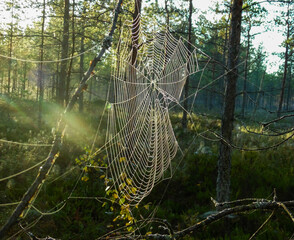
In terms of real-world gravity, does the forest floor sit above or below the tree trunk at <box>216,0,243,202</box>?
below

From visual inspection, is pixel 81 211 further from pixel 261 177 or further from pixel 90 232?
pixel 261 177

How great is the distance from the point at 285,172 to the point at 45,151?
22.9ft

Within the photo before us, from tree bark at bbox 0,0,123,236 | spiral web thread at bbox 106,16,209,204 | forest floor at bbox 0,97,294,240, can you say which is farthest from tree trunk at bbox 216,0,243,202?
tree bark at bbox 0,0,123,236

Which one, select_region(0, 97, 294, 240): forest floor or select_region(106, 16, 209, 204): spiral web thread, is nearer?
select_region(106, 16, 209, 204): spiral web thread

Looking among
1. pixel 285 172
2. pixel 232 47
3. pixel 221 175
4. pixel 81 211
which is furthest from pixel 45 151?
pixel 285 172

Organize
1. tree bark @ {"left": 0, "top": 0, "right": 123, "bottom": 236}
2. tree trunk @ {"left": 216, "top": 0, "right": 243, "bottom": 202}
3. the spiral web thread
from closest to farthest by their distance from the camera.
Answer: tree bark @ {"left": 0, "top": 0, "right": 123, "bottom": 236}
the spiral web thread
tree trunk @ {"left": 216, "top": 0, "right": 243, "bottom": 202}

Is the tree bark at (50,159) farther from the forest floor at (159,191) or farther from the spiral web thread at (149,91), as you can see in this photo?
the forest floor at (159,191)

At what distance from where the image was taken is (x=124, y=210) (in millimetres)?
3035

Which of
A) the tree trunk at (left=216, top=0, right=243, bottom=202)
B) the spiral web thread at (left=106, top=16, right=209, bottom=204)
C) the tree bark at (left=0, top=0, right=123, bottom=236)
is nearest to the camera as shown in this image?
the tree bark at (left=0, top=0, right=123, bottom=236)

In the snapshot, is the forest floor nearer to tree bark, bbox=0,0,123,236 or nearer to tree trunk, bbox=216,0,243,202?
tree trunk, bbox=216,0,243,202

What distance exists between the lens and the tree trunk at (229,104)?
15.8ft

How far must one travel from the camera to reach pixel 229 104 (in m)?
5.05

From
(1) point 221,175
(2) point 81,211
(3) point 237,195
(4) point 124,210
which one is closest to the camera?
(4) point 124,210

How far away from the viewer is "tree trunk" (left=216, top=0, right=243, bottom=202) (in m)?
4.82
